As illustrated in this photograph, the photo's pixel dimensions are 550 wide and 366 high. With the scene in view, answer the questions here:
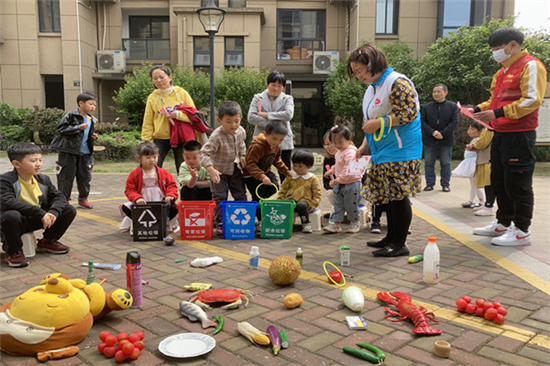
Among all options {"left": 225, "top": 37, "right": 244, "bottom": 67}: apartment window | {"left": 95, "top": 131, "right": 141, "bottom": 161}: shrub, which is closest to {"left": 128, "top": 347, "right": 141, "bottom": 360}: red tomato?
{"left": 95, "top": 131, "right": 141, "bottom": 161}: shrub

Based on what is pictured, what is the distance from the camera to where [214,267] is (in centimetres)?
423

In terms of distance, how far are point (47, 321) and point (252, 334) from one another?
1.18 meters

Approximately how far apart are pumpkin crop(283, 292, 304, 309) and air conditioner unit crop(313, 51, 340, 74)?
61.4 feet

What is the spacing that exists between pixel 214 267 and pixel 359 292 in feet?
4.95

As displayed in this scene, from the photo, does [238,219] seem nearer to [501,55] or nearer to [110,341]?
[110,341]

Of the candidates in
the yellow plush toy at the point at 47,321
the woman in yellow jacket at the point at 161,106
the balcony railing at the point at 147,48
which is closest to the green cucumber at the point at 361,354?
the yellow plush toy at the point at 47,321

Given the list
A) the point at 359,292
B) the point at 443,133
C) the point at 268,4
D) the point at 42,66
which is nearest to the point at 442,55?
the point at 443,133

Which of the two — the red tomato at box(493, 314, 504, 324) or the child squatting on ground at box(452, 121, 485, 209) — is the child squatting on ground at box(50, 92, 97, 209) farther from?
the red tomato at box(493, 314, 504, 324)

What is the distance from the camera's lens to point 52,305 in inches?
102

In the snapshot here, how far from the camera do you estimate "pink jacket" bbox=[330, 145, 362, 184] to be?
5.76 m

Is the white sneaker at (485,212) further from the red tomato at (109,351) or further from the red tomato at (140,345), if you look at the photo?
the red tomato at (109,351)

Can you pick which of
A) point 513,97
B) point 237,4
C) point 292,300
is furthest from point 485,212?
point 237,4

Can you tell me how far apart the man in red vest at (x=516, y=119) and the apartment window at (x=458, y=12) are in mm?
16187

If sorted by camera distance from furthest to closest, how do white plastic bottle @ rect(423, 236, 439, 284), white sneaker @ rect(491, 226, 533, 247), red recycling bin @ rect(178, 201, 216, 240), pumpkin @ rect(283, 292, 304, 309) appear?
red recycling bin @ rect(178, 201, 216, 240) < white sneaker @ rect(491, 226, 533, 247) < white plastic bottle @ rect(423, 236, 439, 284) < pumpkin @ rect(283, 292, 304, 309)
